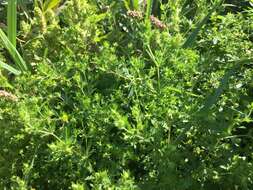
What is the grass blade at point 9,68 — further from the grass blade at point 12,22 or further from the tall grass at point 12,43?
the grass blade at point 12,22

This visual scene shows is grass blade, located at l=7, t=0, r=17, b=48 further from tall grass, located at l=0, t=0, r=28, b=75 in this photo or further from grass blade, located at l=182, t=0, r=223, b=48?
grass blade, located at l=182, t=0, r=223, b=48

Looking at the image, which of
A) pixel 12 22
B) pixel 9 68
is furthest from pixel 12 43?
pixel 9 68

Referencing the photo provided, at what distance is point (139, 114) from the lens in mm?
1943

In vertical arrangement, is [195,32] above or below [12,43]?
above

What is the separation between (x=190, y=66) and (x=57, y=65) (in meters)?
0.55

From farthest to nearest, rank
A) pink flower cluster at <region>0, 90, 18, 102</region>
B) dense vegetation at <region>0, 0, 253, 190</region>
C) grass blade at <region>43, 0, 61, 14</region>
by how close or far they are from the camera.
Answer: grass blade at <region>43, 0, 61, 14</region> < pink flower cluster at <region>0, 90, 18, 102</region> < dense vegetation at <region>0, 0, 253, 190</region>

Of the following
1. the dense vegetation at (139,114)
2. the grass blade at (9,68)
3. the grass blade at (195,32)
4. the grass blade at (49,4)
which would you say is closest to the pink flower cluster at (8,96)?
the dense vegetation at (139,114)

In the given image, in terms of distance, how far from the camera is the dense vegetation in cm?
193

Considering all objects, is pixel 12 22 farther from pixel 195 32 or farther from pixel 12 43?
pixel 195 32

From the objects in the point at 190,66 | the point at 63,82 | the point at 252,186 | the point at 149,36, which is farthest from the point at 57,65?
the point at 252,186

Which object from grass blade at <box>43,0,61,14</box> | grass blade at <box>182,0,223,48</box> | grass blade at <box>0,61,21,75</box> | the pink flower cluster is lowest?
grass blade at <box>0,61,21,75</box>

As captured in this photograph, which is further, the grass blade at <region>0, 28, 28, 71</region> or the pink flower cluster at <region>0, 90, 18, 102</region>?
the grass blade at <region>0, 28, 28, 71</region>

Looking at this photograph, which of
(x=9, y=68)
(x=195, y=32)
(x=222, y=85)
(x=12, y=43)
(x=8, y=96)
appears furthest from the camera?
(x=12, y=43)

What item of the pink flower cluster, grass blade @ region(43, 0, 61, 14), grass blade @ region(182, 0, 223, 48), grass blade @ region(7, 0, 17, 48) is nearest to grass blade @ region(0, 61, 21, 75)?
grass blade @ region(7, 0, 17, 48)
